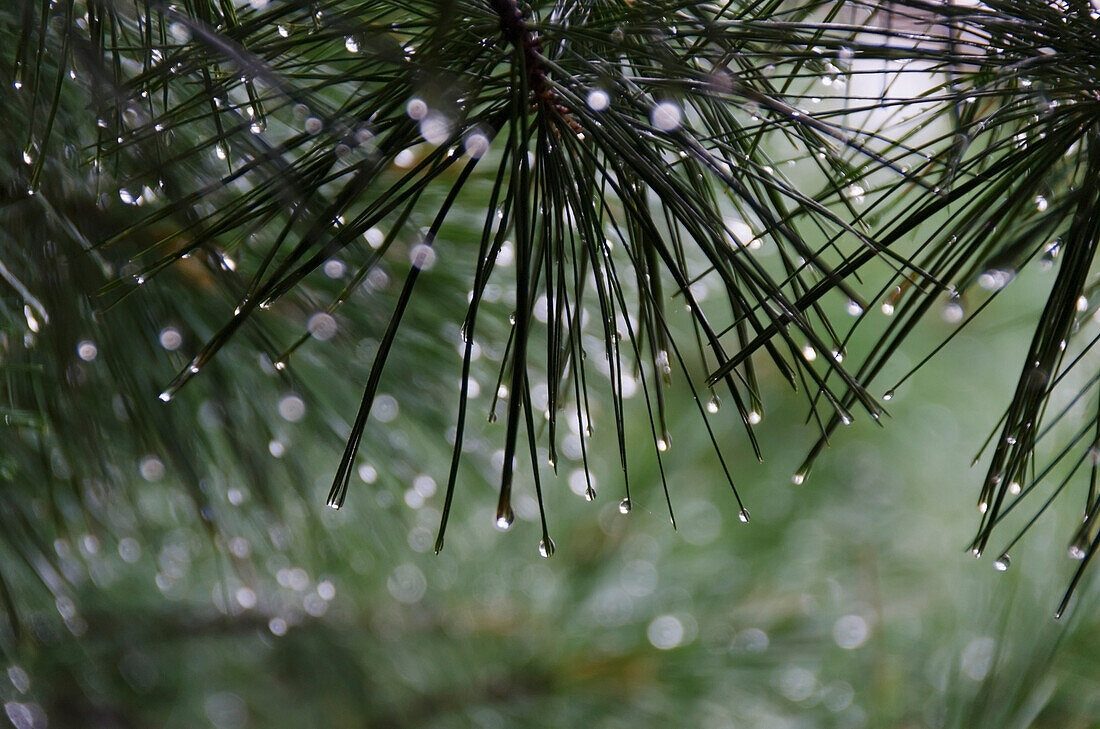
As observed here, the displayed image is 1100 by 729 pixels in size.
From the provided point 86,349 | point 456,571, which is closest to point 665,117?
point 86,349

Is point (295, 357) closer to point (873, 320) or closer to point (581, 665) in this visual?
point (581, 665)

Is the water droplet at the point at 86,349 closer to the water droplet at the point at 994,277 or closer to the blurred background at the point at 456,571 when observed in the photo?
the blurred background at the point at 456,571

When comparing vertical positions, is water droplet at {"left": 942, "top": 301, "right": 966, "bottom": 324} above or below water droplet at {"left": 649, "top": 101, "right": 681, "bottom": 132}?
below

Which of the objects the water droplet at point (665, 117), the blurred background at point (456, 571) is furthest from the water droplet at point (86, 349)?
the water droplet at point (665, 117)

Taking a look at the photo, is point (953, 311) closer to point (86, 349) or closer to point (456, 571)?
point (86, 349)

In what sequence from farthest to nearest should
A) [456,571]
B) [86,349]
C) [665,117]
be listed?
[456,571], [86,349], [665,117]

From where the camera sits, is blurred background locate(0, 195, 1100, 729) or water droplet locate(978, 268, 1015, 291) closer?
water droplet locate(978, 268, 1015, 291)

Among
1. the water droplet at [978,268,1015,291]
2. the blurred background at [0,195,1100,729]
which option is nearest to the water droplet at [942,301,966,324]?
the water droplet at [978,268,1015,291]

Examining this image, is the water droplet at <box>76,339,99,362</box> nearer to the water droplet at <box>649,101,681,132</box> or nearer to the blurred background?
the blurred background

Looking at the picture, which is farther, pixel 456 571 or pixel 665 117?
pixel 456 571

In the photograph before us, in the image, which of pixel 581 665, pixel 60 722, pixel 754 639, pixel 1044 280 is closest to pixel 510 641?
pixel 581 665

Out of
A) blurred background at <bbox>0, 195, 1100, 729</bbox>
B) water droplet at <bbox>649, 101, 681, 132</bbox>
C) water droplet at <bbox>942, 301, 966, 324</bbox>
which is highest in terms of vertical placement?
blurred background at <bbox>0, 195, 1100, 729</bbox>
